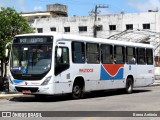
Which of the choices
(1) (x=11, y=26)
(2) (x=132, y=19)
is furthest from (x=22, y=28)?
(2) (x=132, y=19)

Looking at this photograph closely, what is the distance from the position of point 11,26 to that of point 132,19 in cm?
4344

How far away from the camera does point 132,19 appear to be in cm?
7088

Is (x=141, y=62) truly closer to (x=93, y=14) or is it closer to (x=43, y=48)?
(x=43, y=48)

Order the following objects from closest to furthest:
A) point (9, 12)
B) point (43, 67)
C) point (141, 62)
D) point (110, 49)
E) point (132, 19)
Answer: point (43, 67), point (110, 49), point (141, 62), point (9, 12), point (132, 19)

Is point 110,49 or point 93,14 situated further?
point 93,14

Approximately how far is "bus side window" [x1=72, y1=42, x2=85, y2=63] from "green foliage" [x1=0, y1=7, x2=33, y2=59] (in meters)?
8.17

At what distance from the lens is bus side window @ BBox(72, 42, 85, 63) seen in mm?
21375

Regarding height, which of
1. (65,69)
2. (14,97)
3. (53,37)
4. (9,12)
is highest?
(9,12)

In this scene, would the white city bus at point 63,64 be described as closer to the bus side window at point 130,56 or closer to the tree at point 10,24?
the bus side window at point 130,56

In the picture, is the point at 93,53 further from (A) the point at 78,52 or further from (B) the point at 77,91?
(B) the point at 77,91

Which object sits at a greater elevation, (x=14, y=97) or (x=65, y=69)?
(x=65, y=69)

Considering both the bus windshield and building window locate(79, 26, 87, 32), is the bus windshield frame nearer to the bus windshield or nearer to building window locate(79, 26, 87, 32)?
the bus windshield

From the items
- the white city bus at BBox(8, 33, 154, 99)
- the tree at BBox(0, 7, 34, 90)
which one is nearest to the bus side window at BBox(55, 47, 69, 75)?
the white city bus at BBox(8, 33, 154, 99)

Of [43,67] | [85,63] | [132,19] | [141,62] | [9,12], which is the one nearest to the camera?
[43,67]
